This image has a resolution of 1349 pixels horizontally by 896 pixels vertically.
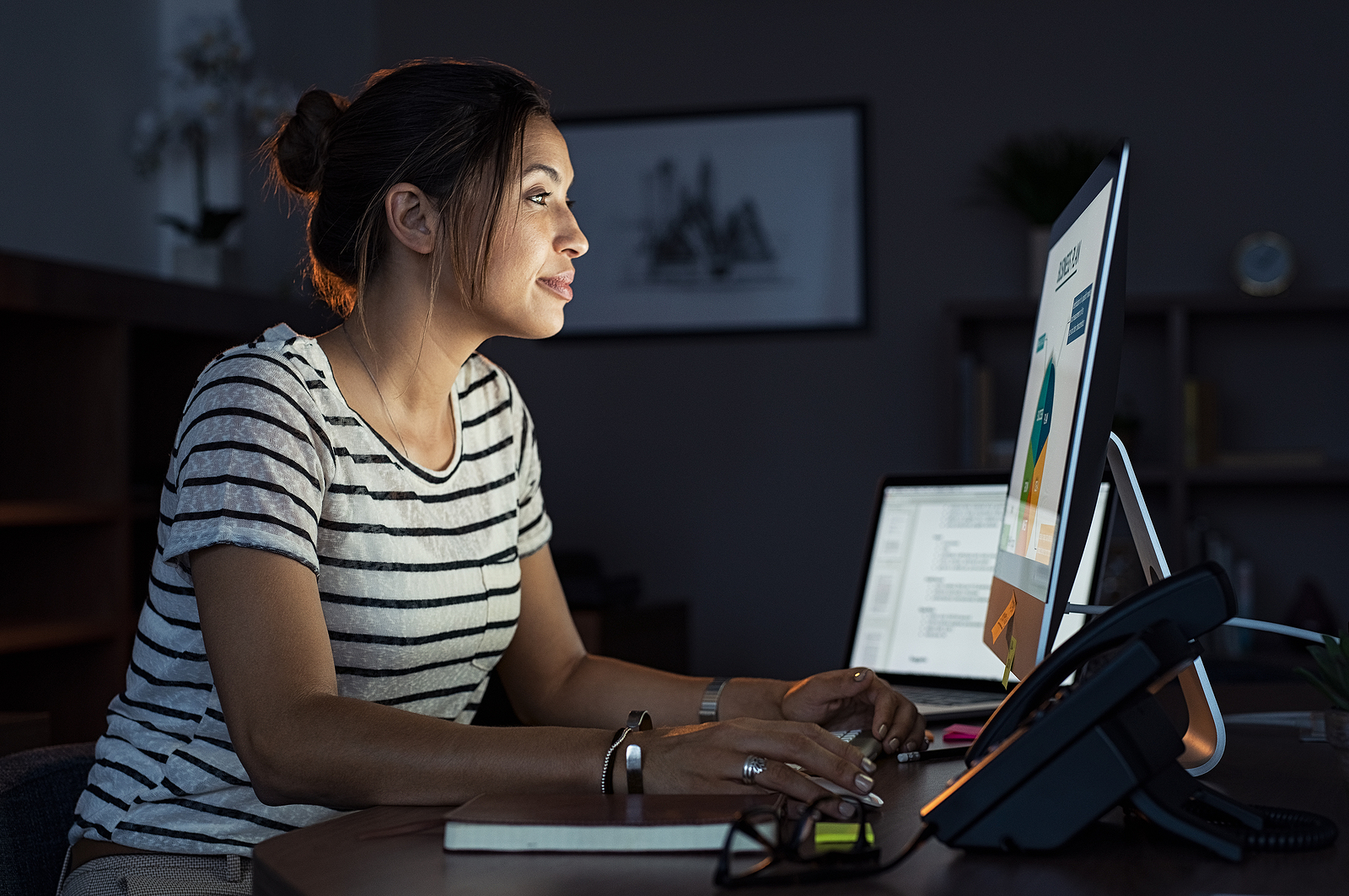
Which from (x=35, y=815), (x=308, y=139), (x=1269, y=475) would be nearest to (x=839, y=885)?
(x=35, y=815)

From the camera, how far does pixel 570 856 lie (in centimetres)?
81

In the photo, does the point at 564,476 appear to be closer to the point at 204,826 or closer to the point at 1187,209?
the point at 1187,209

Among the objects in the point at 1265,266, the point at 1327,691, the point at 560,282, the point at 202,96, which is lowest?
the point at 1327,691

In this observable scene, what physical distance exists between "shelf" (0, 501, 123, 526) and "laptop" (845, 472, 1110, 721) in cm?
187

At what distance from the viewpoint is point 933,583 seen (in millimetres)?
1597

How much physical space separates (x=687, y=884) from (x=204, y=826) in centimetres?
62

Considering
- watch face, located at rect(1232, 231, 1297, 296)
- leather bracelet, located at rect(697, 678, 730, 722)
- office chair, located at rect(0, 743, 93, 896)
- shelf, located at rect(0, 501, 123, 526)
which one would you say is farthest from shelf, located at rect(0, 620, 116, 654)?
watch face, located at rect(1232, 231, 1297, 296)

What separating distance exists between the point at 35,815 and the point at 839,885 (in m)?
0.85

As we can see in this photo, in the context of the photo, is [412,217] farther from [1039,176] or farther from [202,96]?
[202,96]

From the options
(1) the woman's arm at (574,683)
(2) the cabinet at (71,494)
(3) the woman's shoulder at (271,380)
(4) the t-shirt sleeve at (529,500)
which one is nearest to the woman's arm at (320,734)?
(3) the woman's shoulder at (271,380)

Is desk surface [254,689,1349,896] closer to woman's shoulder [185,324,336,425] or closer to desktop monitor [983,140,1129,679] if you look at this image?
desktop monitor [983,140,1129,679]

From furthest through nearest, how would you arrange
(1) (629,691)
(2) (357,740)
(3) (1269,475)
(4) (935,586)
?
1. (3) (1269,475)
2. (4) (935,586)
3. (1) (629,691)
4. (2) (357,740)

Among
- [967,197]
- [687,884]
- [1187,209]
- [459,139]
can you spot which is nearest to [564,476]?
[967,197]

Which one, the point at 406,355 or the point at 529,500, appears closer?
the point at 406,355
